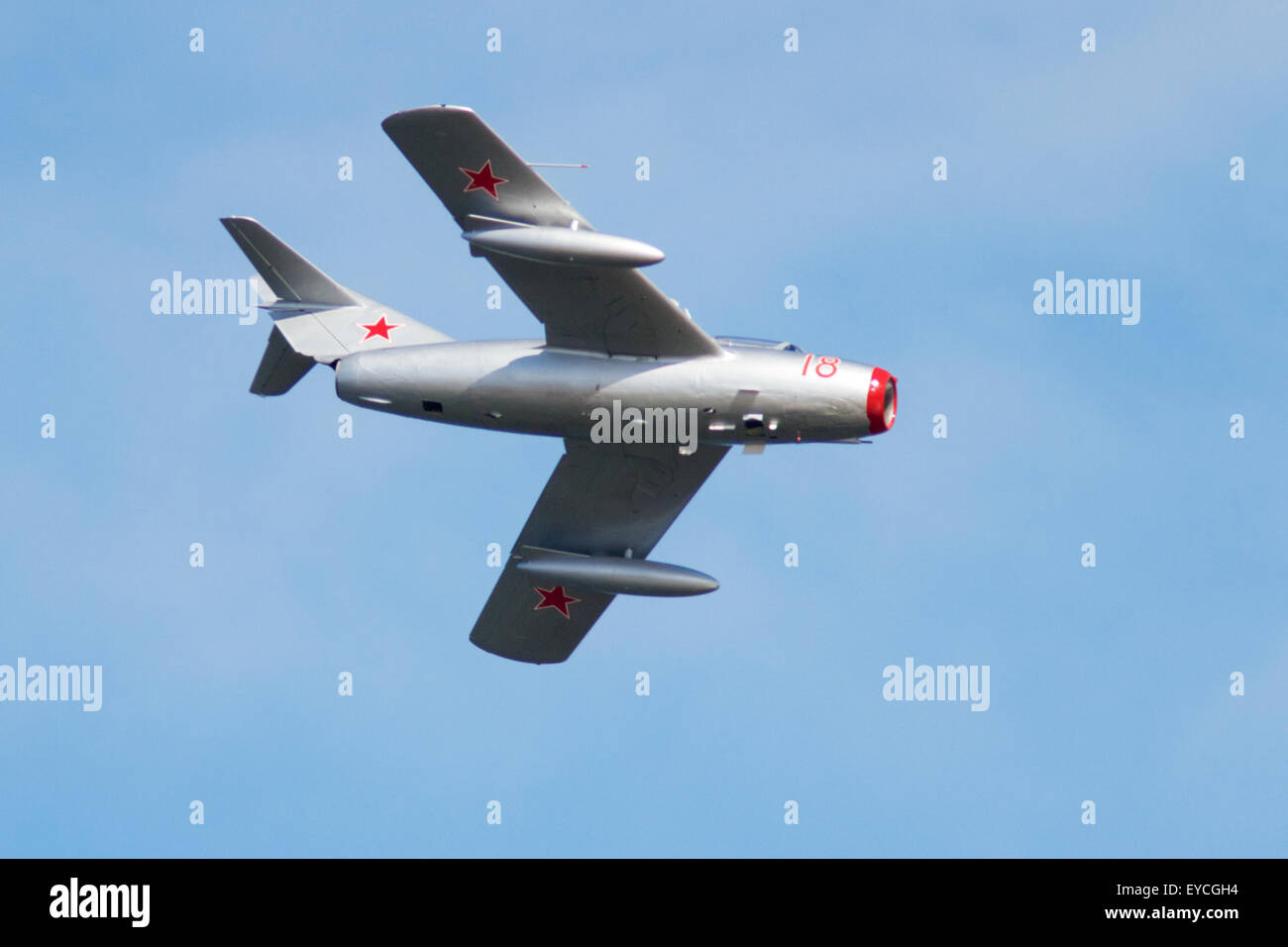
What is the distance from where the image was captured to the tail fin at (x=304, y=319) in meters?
34.0

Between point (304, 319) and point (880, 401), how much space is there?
10.9 meters

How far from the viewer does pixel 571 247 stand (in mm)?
29375

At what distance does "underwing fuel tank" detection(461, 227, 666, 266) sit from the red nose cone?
13.5 feet

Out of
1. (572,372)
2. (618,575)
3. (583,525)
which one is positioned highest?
(572,372)

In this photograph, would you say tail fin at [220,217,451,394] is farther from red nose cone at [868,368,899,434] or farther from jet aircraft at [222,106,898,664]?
red nose cone at [868,368,899,434]

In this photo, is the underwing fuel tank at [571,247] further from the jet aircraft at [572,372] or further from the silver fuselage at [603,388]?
the silver fuselage at [603,388]

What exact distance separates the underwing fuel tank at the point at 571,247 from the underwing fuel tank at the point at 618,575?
6217mm

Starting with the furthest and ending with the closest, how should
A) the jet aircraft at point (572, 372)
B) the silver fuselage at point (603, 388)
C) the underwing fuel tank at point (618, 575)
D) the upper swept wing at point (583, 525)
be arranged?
the upper swept wing at point (583, 525) < the underwing fuel tank at point (618, 575) < the silver fuselage at point (603, 388) < the jet aircraft at point (572, 372)
